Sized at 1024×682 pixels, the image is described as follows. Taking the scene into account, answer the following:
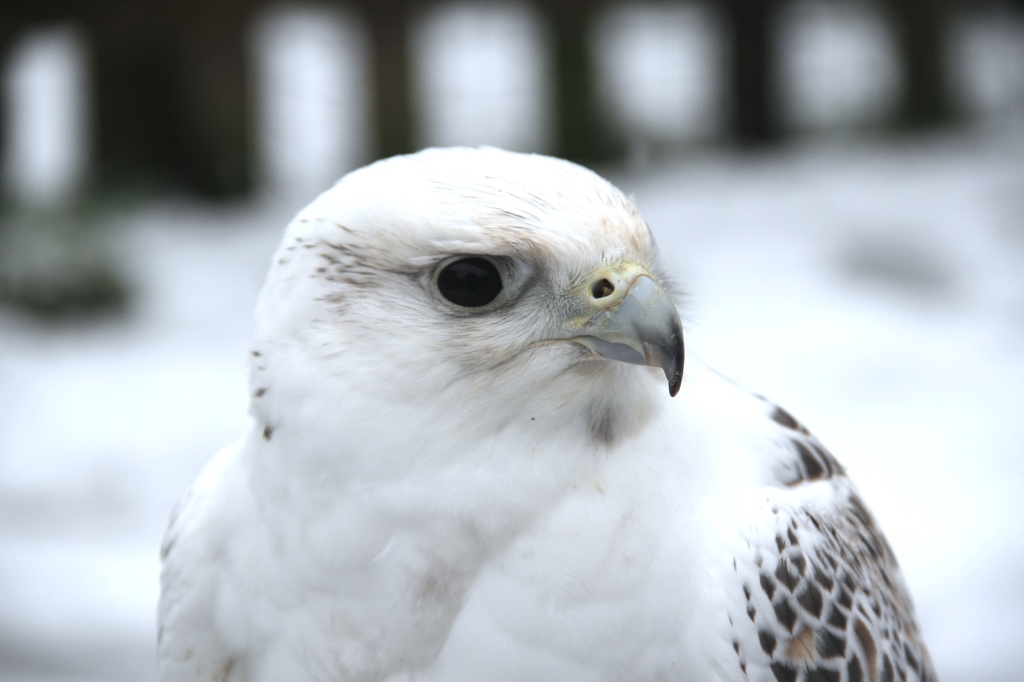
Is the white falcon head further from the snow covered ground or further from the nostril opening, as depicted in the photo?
the snow covered ground

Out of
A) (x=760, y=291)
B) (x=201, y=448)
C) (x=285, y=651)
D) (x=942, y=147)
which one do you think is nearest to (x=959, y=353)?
(x=760, y=291)

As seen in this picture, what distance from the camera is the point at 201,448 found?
508cm

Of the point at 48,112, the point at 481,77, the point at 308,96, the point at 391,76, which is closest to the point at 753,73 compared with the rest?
the point at 481,77

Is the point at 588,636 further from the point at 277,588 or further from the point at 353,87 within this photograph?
the point at 353,87

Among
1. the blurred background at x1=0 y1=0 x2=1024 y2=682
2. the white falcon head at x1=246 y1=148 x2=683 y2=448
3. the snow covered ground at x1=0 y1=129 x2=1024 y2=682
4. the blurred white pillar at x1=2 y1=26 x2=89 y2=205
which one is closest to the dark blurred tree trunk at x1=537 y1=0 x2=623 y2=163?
the blurred background at x1=0 y1=0 x2=1024 y2=682

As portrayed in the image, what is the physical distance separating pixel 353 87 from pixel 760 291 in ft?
14.7

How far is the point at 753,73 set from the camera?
9211 mm

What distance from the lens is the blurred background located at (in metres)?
4.54

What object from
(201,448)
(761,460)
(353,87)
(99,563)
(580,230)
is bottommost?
(99,563)

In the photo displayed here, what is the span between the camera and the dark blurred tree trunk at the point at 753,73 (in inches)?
359

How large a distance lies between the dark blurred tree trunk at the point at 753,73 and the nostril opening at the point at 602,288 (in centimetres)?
838

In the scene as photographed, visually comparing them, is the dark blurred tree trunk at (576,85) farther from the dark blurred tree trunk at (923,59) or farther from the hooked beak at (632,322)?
the hooked beak at (632,322)

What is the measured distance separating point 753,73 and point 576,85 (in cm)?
174

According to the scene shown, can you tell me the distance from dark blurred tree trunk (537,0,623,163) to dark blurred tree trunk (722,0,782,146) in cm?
130
